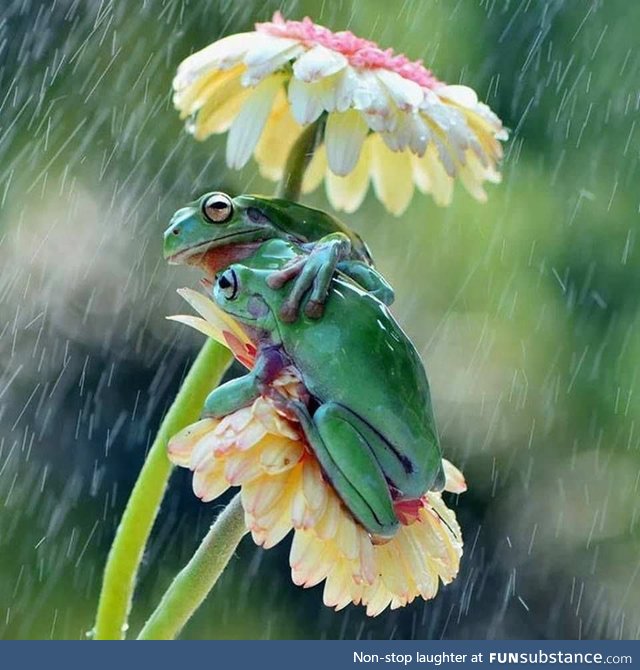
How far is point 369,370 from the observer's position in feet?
1.48

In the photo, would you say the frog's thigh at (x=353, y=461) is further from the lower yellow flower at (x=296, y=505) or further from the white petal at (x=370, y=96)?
the white petal at (x=370, y=96)

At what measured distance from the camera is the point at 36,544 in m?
1.50

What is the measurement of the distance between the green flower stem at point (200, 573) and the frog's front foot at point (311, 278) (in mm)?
80

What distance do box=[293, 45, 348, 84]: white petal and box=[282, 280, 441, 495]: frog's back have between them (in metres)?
0.10

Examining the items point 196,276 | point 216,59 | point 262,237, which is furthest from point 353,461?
point 196,276

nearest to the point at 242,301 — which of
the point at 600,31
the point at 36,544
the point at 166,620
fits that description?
the point at 166,620

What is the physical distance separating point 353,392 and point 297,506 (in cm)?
5

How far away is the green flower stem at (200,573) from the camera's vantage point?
1.55 feet

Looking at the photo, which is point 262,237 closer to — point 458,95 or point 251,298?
point 251,298

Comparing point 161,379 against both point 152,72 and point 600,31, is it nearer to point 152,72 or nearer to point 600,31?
point 152,72

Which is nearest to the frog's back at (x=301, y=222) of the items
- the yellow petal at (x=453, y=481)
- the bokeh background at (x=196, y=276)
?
the yellow petal at (x=453, y=481)

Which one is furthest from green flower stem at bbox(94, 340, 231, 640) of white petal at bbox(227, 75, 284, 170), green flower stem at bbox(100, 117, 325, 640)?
white petal at bbox(227, 75, 284, 170)

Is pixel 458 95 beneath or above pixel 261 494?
above

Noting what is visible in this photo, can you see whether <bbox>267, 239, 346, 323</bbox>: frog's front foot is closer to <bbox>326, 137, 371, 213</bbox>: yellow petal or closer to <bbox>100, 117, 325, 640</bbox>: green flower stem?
<bbox>100, 117, 325, 640</bbox>: green flower stem
